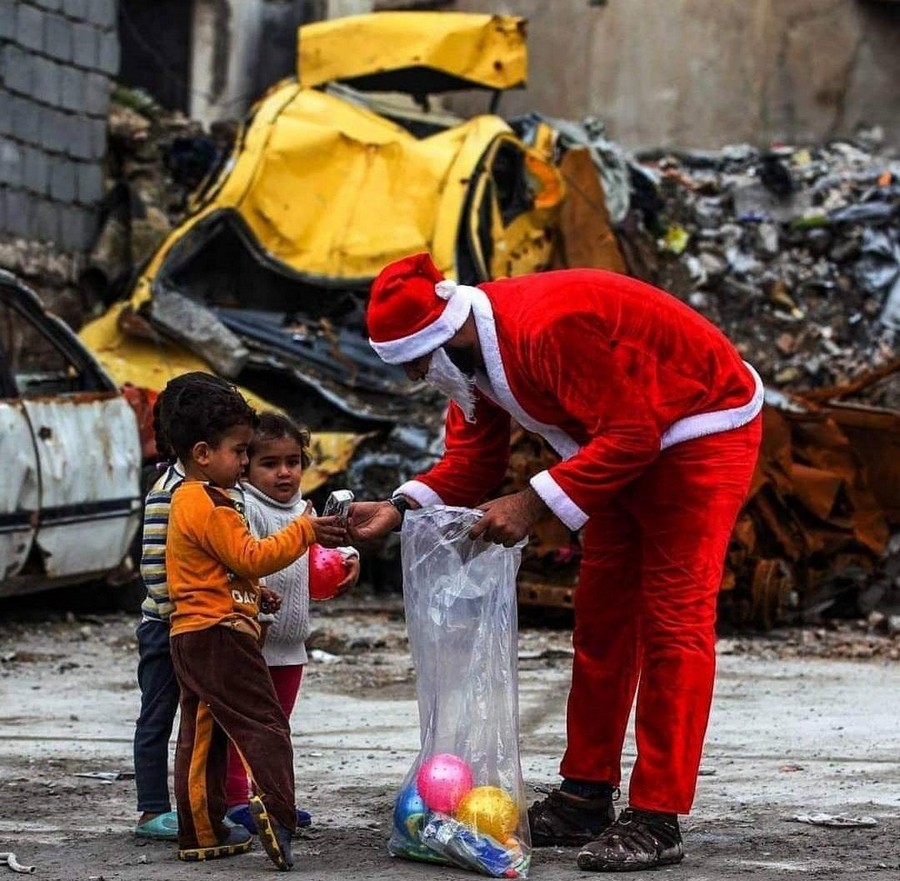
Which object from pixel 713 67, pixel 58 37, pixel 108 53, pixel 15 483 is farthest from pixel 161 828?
pixel 713 67

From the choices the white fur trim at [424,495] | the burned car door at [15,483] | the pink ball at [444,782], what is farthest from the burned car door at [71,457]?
the pink ball at [444,782]

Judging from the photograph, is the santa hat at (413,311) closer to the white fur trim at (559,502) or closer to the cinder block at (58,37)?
the white fur trim at (559,502)

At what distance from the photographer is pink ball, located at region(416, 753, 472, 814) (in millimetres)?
4391

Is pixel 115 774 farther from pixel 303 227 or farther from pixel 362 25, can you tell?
pixel 362 25

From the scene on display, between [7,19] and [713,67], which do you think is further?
[713,67]

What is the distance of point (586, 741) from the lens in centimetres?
472

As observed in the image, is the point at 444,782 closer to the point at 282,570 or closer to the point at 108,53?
the point at 282,570

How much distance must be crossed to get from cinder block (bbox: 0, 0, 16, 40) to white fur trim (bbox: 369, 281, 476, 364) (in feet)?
29.4

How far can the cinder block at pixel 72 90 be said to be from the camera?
13367 millimetres

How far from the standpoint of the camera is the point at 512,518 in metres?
4.29

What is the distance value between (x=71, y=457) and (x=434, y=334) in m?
4.78

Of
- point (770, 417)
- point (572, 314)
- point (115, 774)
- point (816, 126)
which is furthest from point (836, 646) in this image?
point (816, 126)

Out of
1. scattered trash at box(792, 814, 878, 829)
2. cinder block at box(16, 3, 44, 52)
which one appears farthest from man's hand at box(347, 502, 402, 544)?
cinder block at box(16, 3, 44, 52)

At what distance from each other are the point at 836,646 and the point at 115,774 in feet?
14.8
